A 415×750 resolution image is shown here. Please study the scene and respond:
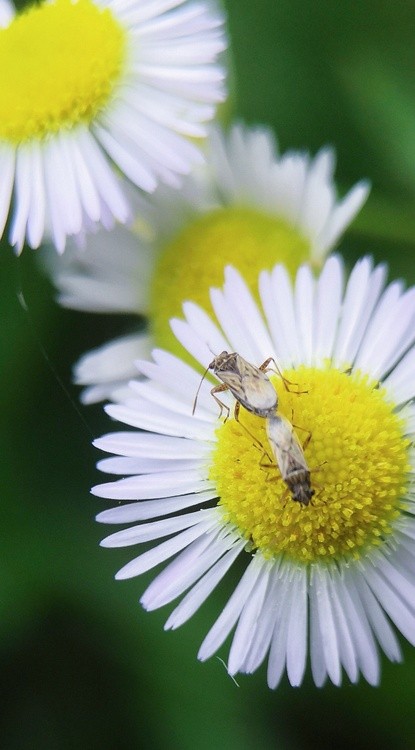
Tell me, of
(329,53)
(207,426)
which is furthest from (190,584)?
(329,53)

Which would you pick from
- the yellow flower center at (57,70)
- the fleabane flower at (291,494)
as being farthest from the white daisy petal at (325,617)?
the yellow flower center at (57,70)

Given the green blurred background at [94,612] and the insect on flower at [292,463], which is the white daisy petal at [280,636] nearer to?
the insect on flower at [292,463]

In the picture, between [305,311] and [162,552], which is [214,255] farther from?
[162,552]

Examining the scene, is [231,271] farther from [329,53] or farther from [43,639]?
[329,53]

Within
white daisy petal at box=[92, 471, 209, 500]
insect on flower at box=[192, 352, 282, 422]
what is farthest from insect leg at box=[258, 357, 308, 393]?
white daisy petal at box=[92, 471, 209, 500]

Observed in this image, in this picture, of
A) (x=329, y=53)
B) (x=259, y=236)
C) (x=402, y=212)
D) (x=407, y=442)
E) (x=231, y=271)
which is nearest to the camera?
(x=407, y=442)

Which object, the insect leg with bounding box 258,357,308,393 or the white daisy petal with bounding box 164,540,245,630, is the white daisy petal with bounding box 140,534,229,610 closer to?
the white daisy petal with bounding box 164,540,245,630

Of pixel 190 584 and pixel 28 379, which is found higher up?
pixel 28 379
